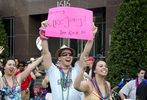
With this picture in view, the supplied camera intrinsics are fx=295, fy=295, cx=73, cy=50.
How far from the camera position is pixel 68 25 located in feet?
14.8

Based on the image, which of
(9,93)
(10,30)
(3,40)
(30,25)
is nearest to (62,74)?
(9,93)

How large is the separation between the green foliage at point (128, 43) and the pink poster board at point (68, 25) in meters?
5.77

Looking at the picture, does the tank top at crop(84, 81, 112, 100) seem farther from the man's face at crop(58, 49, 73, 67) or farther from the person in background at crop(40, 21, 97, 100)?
the man's face at crop(58, 49, 73, 67)

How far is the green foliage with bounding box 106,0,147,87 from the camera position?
10141 millimetres

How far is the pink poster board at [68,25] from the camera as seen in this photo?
449 centimetres

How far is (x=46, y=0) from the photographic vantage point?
18062 millimetres

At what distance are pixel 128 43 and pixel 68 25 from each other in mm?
6168

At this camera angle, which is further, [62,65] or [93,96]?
[62,65]

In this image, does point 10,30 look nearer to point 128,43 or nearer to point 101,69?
point 128,43

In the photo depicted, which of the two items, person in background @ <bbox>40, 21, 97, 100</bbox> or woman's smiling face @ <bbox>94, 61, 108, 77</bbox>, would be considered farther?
woman's smiling face @ <bbox>94, 61, 108, 77</bbox>

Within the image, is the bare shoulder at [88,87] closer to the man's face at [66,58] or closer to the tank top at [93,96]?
the tank top at [93,96]

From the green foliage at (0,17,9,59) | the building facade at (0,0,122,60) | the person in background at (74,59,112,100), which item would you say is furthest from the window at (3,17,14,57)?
the person in background at (74,59,112,100)

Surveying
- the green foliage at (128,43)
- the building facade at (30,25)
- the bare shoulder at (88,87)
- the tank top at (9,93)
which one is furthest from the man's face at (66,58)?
the building facade at (30,25)

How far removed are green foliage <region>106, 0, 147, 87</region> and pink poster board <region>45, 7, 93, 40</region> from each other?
5774 millimetres
